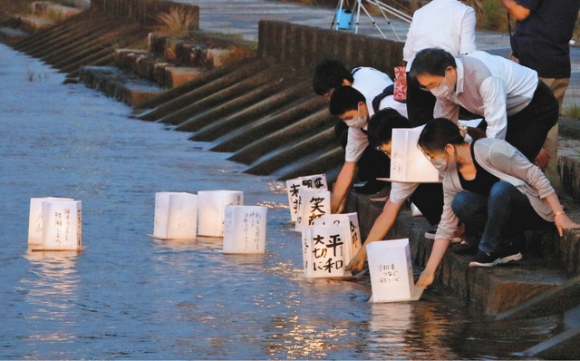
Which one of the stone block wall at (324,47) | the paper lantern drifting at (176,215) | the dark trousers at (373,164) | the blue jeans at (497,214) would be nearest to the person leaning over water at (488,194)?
the blue jeans at (497,214)

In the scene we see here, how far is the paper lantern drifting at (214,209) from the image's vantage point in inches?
375

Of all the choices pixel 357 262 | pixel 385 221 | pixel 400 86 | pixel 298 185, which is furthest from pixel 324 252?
pixel 298 185

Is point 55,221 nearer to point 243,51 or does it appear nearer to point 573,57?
point 573,57

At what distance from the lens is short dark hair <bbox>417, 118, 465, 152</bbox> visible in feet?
23.1

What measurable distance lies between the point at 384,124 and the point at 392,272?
46.3 inches

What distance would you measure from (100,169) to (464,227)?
5.87 metres

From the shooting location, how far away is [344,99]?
8766 millimetres

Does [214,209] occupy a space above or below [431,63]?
below

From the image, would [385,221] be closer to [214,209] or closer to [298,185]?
[214,209]

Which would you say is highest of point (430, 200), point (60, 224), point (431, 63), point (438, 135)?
point (431, 63)

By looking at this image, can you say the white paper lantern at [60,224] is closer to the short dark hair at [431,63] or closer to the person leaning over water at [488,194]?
the person leaning over water at [488,194]

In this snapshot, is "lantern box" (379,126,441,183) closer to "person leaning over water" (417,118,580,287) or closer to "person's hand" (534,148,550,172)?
"person leaning over water" (417,118,580,287)

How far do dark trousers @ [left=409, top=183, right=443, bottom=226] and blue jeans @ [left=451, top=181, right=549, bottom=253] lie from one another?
824 mm

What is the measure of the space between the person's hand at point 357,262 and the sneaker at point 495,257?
3.00 ft
